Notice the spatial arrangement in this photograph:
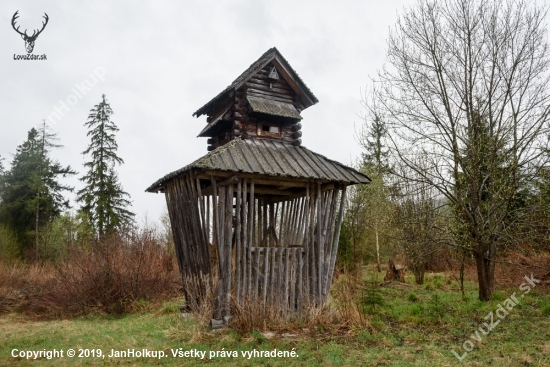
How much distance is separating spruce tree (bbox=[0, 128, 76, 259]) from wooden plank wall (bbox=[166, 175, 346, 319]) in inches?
899

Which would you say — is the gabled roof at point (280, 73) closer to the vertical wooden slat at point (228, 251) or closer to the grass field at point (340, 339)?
the vertical wooden slat at point (228, 251)

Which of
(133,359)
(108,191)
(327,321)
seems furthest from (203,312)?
(108,191)

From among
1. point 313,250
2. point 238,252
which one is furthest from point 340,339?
point 238,252

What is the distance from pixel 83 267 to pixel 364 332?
9.25 meters

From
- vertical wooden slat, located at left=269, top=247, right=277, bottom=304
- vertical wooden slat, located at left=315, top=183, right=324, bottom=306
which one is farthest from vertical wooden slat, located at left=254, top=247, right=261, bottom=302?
vertical wooden slat, located at left=315, top=183, right=324, bottom=306

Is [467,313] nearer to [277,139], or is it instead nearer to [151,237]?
[277,139]

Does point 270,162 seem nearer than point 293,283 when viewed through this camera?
No

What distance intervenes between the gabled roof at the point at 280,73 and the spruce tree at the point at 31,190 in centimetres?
2264

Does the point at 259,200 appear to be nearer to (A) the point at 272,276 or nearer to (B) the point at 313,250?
(B) the point at 313,250

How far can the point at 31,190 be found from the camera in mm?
29406

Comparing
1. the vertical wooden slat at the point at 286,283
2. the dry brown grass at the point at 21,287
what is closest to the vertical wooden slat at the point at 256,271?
the vertical wooden slat at the point at 286,283

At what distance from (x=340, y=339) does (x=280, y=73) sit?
7.01m

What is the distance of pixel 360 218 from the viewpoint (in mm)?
23516

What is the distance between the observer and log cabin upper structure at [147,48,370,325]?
29.7 feet
